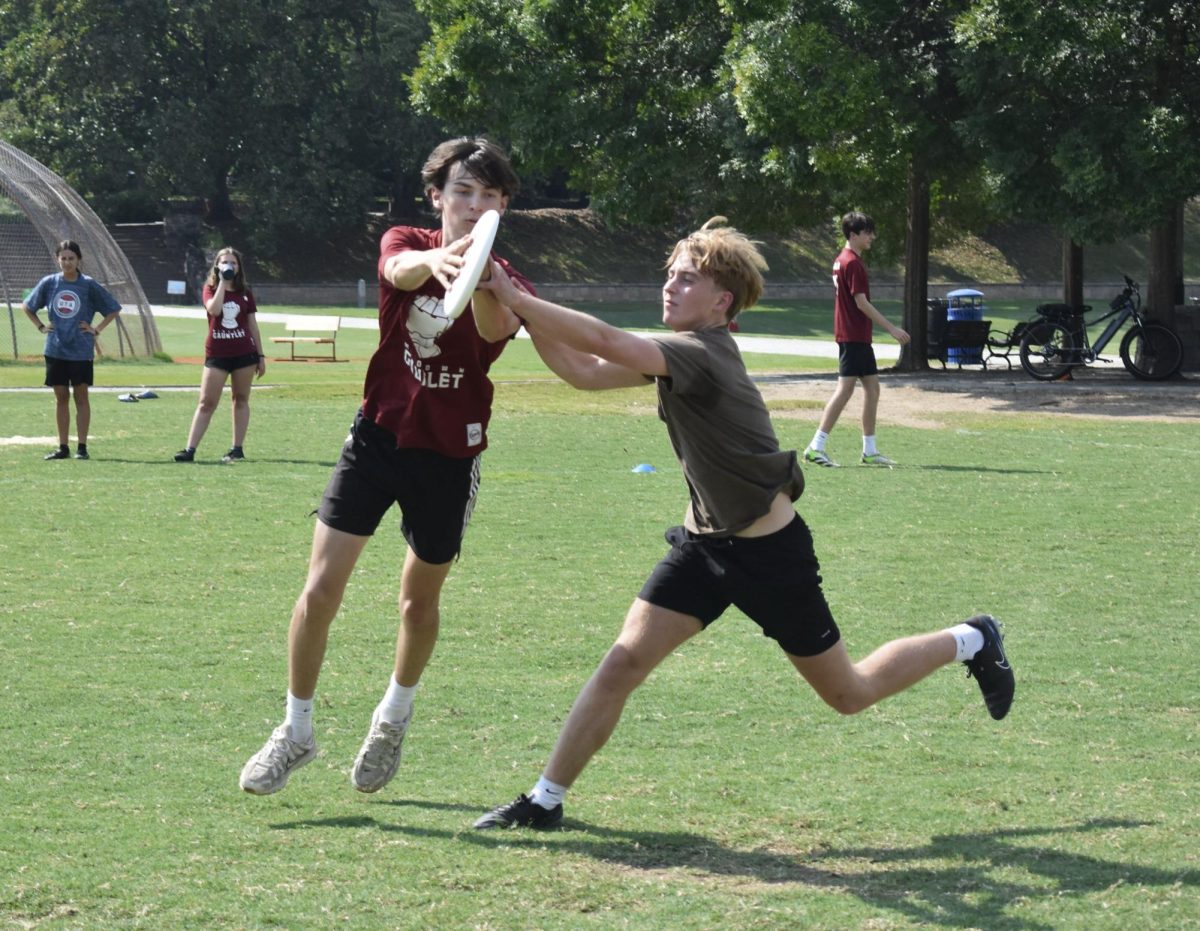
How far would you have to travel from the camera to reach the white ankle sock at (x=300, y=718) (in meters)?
5.34

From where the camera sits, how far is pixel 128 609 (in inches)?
329

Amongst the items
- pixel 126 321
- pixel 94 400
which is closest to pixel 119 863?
pixel 94 400

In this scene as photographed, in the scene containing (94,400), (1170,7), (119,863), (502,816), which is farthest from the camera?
(1170,7)

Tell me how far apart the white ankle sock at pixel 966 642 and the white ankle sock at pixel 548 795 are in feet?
4.95

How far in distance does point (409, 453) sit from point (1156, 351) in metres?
21.6

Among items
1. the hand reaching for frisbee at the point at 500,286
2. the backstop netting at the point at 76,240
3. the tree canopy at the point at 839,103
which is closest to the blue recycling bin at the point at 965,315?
the tree canopy at the point at 839,103

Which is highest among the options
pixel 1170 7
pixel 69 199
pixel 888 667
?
pixel 1170 7

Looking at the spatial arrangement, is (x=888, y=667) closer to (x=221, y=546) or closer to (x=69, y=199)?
(x=221, y=546)

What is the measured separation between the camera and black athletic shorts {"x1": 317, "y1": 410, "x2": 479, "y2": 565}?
5.27 metres

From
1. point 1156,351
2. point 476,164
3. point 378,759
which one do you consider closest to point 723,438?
point 476,164

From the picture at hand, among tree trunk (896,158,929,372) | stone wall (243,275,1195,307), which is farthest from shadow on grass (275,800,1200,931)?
stone wall (243,275,1195,307)

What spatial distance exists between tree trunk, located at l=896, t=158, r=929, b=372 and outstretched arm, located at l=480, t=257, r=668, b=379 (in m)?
22.8

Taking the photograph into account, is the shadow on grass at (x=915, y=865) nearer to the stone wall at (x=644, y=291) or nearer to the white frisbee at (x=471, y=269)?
the white frisbee at (x=471, y=269)

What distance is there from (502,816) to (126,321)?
87.0 feet
